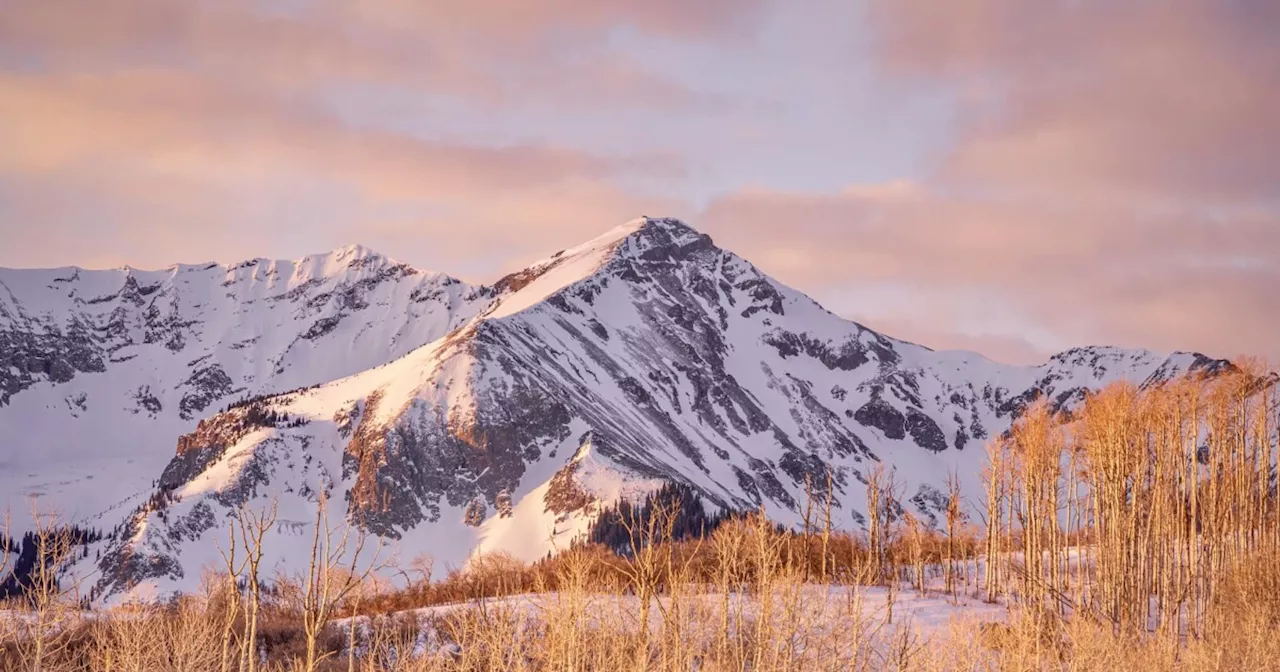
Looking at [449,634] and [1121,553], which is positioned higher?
[1121,553]

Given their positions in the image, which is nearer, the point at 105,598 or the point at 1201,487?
the point at 1201,487

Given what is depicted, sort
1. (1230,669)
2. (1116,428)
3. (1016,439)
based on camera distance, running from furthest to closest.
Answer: (1016,439) < (1116,428) < (1230,669)

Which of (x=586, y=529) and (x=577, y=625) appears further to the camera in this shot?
(x=586, y=529)

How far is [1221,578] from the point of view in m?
47.3

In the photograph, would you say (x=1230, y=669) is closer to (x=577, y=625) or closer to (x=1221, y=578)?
(x=1221, y=578)

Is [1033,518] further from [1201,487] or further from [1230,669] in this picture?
[1201,487]

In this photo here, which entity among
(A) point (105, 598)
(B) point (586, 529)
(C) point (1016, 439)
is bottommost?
(A) point (105, 598)

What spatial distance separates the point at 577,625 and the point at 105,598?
187747mm

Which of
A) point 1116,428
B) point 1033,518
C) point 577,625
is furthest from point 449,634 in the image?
point 1116,428

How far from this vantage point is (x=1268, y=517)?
58406mm

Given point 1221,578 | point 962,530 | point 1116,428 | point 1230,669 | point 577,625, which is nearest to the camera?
point 577,625

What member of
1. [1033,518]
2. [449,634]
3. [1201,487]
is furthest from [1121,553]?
[449,634]

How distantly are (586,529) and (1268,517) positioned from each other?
145 meters

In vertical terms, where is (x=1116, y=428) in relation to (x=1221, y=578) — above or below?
above
